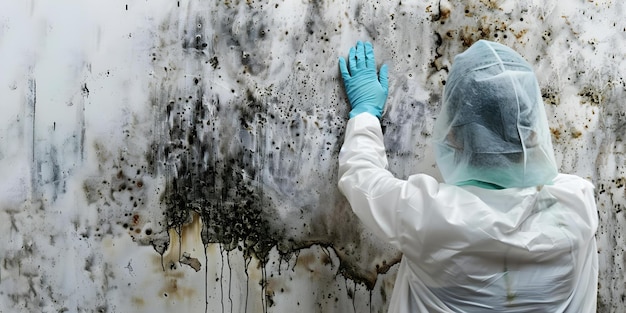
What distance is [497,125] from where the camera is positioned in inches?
38.9

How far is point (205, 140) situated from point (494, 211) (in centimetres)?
70

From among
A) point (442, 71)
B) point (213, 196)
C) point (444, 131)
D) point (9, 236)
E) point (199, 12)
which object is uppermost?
point (199, 12)

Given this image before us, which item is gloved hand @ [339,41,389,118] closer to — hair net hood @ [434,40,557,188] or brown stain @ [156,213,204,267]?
hair net hood @ [434,40,557,188]

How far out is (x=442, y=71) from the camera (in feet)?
4.49

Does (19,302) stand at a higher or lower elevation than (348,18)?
lower

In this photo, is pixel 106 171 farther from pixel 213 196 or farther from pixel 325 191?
pixel 325 191

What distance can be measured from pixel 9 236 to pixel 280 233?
0.66m

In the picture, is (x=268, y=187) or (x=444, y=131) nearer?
(x=444, y=131)

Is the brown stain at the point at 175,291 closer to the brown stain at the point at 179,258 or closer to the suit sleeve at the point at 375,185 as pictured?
the brown stain at the point at 179,258

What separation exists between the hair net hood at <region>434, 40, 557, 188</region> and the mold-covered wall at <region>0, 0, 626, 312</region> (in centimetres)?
33

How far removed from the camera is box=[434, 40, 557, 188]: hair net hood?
38.8 inches

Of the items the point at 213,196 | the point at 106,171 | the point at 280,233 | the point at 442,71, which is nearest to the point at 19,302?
the point at 106,171

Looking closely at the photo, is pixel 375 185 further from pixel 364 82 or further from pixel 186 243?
pixel 186 243

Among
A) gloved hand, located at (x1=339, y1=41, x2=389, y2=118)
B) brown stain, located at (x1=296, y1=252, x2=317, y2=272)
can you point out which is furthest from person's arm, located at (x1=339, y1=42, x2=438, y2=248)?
brown stain, located at (x1=296, y1=252, x2=317, y2=272)
